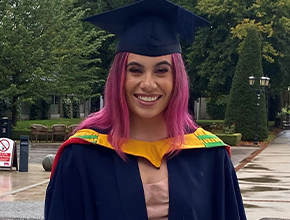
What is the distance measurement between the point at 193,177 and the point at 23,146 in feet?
40.2

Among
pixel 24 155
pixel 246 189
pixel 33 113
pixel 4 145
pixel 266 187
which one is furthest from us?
pixel 33 113

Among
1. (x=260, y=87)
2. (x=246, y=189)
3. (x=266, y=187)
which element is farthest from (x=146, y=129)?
(x=260, y=87)

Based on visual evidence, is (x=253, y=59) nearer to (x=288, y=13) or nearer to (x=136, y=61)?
(x=288, y=13)

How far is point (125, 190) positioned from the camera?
227 cm

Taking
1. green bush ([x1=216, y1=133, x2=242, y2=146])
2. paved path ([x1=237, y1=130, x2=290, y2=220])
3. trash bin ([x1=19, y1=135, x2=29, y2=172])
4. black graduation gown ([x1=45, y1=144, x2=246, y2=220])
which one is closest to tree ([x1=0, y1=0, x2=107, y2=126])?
green bush ([x1=216, y1=133, x2=242, y2=146])

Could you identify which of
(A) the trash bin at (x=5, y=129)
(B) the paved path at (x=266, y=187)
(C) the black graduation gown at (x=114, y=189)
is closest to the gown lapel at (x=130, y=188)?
(C) the black graduation gown at (x=114, y=189)

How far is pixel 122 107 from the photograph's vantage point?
2406mm

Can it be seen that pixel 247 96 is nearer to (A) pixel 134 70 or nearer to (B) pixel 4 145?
(B) pixel 4 145

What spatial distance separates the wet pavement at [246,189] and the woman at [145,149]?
222 inches

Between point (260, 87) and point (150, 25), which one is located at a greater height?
point (260, 87)

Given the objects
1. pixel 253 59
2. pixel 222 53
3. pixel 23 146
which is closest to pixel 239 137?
pixel 253 59

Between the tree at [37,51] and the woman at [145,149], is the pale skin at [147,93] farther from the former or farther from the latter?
the tree at [37,51]

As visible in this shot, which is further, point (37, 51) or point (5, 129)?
point (37, 51)

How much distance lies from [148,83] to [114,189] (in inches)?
18.3
